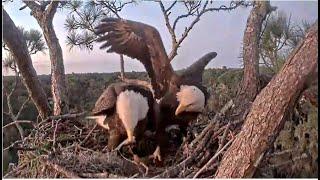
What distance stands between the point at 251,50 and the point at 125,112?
0.44 metres

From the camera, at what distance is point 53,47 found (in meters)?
1.56

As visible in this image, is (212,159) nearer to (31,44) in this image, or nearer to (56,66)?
(56,66)

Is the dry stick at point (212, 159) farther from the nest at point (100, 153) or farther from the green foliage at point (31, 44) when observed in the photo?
the green foliage at point (31, 44)

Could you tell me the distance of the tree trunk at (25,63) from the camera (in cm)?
154

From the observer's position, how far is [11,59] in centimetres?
Answer: 156

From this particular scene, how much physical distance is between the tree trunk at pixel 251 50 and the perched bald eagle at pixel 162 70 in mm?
104

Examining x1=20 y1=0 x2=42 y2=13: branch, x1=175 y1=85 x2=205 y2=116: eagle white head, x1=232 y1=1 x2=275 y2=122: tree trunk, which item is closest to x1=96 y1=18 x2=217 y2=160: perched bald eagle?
x1=175 y1=85 x2=205 y2=116: eagle white head

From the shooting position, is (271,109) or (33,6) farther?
(33,6)

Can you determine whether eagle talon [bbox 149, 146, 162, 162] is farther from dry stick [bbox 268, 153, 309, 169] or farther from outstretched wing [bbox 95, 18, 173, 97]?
dry stick [bbox 268, 153, 309, 169]

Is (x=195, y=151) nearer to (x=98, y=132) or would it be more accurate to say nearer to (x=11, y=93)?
(x=98, y=132)

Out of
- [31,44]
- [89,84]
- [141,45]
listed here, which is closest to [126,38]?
[141,45]

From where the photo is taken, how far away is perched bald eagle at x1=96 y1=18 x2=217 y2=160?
1528mm

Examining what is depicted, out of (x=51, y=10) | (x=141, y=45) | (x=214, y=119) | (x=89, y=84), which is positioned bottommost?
(x=214, y=119)

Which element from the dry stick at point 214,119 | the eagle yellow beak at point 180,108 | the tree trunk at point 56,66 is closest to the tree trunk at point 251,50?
the dry stick at point 214,119
